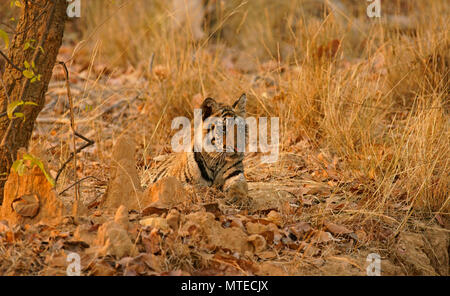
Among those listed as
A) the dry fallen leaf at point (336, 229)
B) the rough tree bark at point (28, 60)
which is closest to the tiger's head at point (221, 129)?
the dry fallen leaf at point (336, 229)

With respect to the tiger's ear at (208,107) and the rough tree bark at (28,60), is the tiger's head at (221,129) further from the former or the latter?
the rough tree bark at (28,60)

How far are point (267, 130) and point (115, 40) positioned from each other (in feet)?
14.1

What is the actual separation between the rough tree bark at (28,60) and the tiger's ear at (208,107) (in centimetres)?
133

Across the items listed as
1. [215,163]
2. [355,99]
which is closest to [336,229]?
[215,163]

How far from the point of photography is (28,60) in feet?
12.9

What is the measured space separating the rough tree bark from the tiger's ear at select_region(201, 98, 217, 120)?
1330 millimetres

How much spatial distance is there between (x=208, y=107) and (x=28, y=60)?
1548 mm

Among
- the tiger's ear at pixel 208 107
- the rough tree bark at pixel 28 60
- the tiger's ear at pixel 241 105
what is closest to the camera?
the rough tree bark at pixel 28 60

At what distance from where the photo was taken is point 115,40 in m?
9.30

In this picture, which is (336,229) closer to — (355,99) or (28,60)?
(355,99)

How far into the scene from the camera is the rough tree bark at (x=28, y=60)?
3889mm
